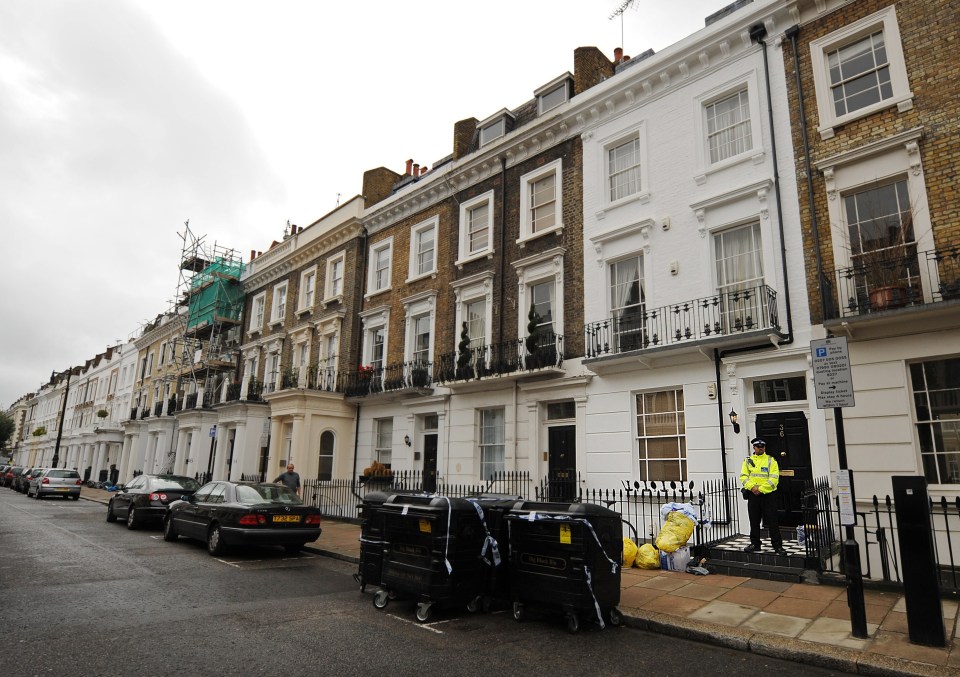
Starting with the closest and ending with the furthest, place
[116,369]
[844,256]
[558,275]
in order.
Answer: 1. [844,256]
2. [558,275]
3. [116,369]

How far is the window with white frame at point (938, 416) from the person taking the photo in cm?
902

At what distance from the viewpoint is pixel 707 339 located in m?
11.2

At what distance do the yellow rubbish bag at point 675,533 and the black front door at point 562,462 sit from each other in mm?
4165

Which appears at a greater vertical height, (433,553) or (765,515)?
(765,515)

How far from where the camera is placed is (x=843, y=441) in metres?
5.92

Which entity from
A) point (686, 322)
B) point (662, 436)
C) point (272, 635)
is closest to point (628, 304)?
point (686, 322)

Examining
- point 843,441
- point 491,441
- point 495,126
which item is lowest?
point 843,441

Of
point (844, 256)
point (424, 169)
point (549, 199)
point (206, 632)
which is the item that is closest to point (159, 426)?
point (424, 169)

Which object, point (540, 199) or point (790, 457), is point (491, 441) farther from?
point (790, 457)

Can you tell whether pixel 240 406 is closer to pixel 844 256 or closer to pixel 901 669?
pixel 844 256

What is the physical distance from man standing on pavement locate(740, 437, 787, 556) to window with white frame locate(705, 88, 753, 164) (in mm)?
6787

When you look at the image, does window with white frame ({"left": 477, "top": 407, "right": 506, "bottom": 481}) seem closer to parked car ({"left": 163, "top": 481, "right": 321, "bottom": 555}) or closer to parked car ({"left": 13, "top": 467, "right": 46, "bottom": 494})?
parked car ({"left": 163, "top": 481, "right": 321, "bottom": 555})

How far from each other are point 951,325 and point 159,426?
3519cm

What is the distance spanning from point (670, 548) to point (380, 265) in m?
15.3
